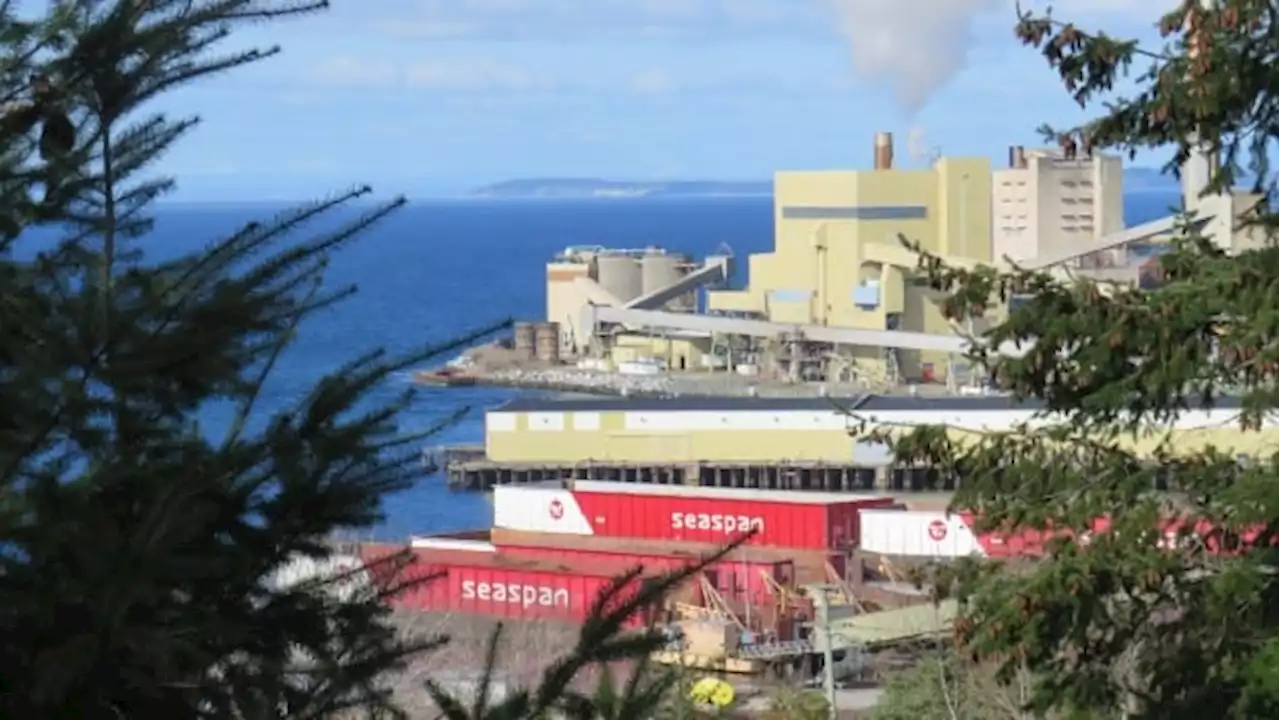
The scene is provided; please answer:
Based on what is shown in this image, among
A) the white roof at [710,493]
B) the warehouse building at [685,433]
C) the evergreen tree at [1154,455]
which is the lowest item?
the warehouse building at [685,433]

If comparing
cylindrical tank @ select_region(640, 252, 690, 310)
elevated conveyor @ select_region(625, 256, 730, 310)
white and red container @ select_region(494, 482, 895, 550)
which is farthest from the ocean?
cylindrical tank @ select_region(640, 252, 690, 310)

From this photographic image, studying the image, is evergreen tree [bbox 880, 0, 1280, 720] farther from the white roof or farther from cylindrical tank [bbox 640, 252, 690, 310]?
cylindrical tank [bbox 640, 252, 690, 310]

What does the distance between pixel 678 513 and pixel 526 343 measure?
3831 cm

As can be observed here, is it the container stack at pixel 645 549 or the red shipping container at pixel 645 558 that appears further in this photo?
the red shipping container at pixel 645 558

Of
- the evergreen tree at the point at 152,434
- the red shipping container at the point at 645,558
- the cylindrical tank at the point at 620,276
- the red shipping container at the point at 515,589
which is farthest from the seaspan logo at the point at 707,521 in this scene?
the cylindrical tank at the point at 620,276

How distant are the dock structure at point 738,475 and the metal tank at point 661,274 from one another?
20982 mm

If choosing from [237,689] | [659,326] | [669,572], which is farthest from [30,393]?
[659,326]

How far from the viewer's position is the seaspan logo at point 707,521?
82.4 feet

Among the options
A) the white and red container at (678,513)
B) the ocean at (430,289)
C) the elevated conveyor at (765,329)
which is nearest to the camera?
the ocean at (430,289)

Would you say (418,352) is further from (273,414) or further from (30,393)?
(30,393)

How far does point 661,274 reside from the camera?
61531mm

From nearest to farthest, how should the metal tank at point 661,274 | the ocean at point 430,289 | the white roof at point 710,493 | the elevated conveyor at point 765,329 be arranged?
the ocean at point 430,289 < the white roof at point 710,493 < the elevated conveyor at point 765,329 < the metal tank at point 661,274

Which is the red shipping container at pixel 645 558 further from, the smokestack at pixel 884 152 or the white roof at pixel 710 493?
the smokestack at pixel 884 152

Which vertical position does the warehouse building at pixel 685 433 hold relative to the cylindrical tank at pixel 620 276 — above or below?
below
